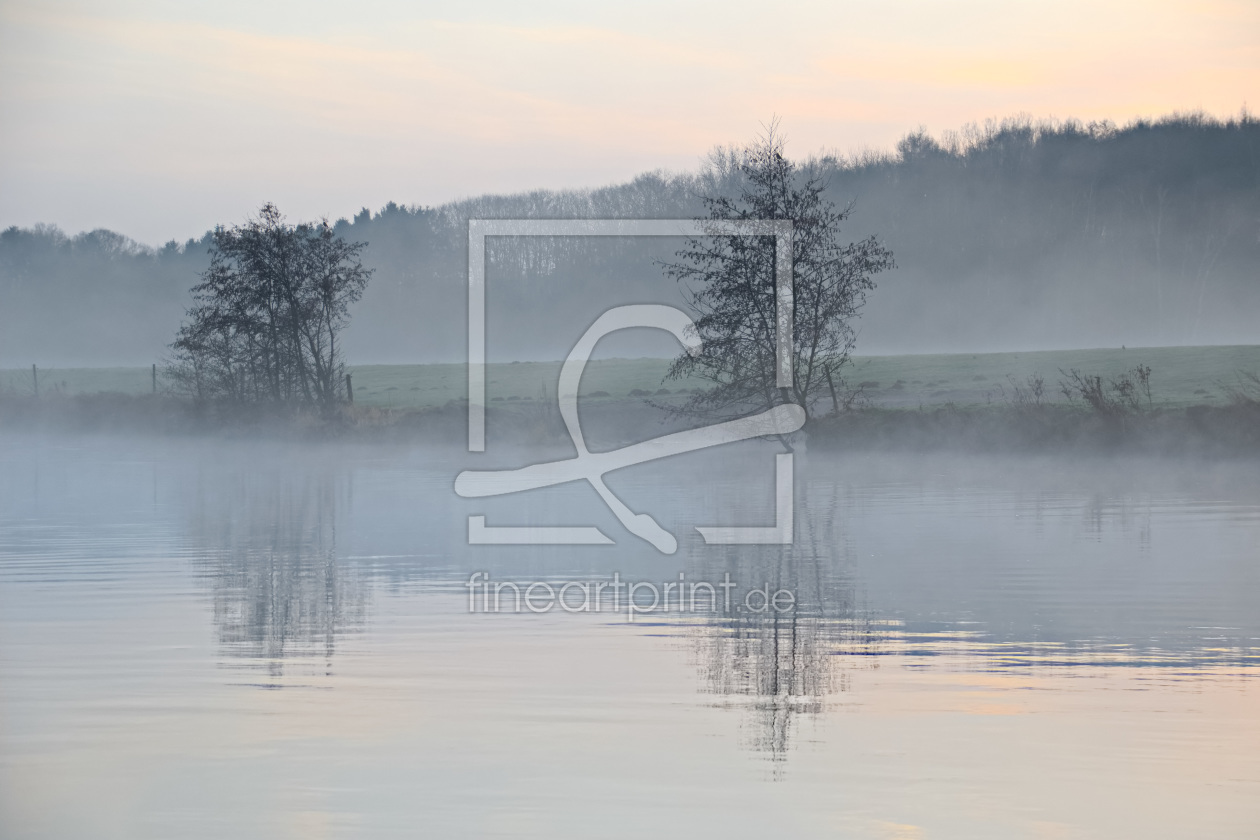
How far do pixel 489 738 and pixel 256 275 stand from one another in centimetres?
4071

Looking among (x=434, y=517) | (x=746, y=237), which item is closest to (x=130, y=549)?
(x=434, y=517)

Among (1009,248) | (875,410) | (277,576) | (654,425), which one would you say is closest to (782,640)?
(277,576)

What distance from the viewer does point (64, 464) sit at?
120 feet

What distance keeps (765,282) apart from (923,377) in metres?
20.4

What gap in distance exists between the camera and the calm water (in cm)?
701

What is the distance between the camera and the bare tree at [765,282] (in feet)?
108

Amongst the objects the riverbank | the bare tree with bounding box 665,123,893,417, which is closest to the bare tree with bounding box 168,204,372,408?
the riverbank

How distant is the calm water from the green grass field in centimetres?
2346

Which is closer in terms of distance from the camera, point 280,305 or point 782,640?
point 782,640

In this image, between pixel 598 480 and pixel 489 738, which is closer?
pixel 489 738

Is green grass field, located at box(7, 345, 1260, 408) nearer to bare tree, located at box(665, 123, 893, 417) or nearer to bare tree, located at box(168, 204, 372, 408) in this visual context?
bare tree, located at box(168, 204, 372, 408)

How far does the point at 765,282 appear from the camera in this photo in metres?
33.2

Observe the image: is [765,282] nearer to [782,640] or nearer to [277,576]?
[277,576]

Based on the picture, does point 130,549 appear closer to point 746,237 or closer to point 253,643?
point 253,643
